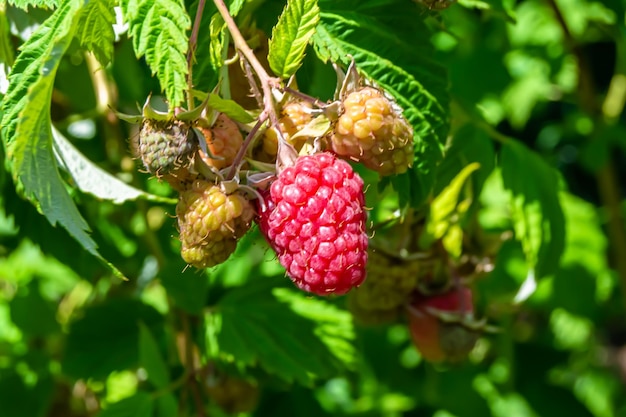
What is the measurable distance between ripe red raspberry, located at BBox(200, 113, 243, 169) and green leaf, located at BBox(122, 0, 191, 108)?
0.08m

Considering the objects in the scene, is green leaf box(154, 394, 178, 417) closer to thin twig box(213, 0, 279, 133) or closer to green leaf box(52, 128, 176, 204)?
green leaf box(52, 128, 176, 204)

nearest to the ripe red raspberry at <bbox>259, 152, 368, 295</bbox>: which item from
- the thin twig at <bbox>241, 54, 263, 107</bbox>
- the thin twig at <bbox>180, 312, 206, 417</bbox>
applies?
the thin twig at <bbox>241, 54, 263, 107</bbox>

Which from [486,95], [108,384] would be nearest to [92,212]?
[108,384]

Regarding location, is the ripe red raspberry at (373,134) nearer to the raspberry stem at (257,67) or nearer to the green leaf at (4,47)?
the raspberry stem at (257,67)

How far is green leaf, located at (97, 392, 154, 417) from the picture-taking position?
1.67 m

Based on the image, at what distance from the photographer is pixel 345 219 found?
1.06m

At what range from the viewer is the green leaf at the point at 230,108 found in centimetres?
109

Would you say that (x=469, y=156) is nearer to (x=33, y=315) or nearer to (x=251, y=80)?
(x=251, y=80)

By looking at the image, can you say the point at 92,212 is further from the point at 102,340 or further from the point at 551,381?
the point at 551,381

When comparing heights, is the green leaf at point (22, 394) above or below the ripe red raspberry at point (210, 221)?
below

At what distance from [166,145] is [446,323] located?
87cm

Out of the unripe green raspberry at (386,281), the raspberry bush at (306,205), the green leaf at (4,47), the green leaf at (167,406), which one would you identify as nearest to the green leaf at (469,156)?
the raspberry bush at (306,205)

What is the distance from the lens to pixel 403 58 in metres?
1.28

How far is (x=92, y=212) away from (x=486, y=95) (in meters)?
1.14
